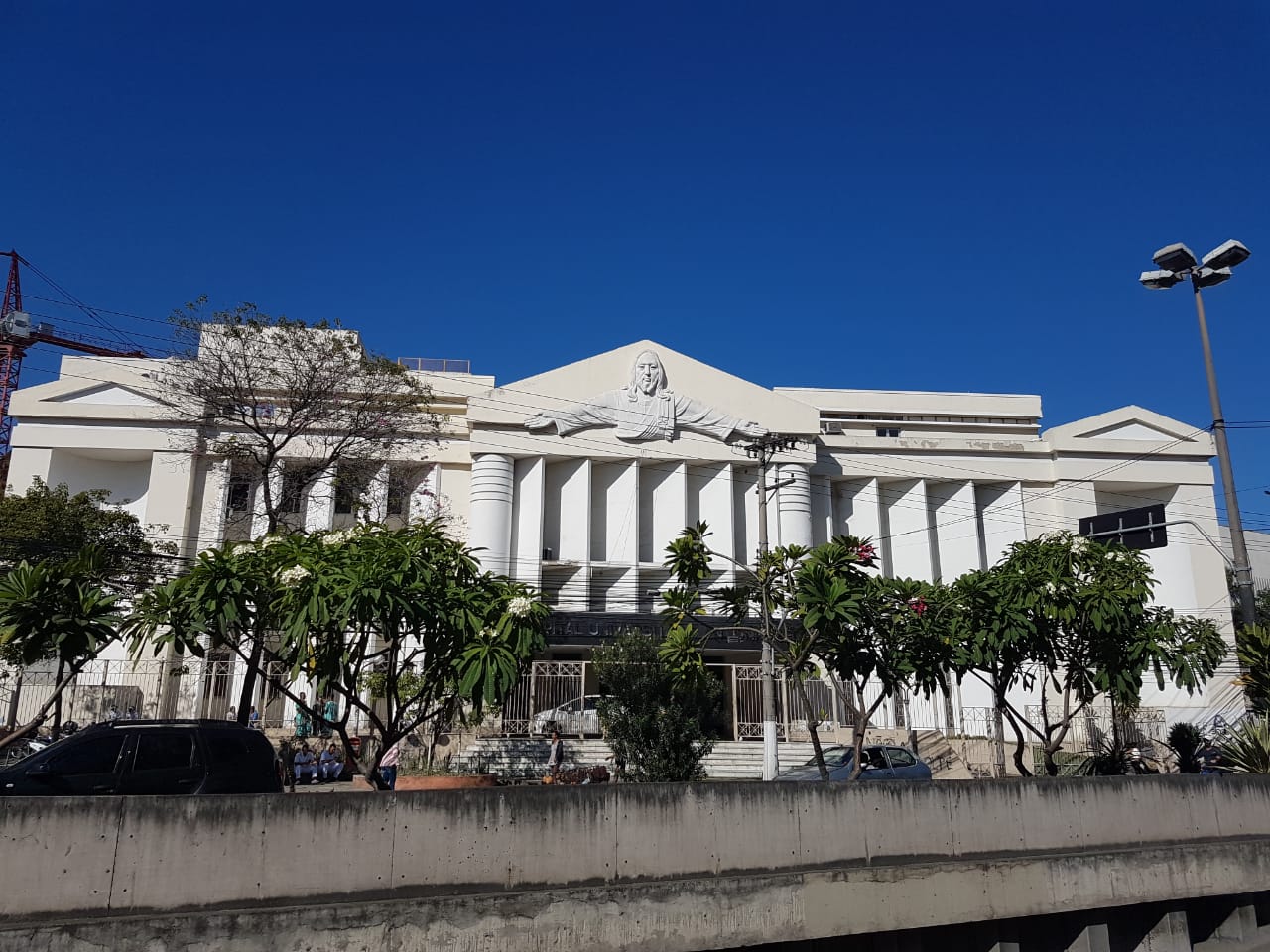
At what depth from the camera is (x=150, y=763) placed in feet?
33.2

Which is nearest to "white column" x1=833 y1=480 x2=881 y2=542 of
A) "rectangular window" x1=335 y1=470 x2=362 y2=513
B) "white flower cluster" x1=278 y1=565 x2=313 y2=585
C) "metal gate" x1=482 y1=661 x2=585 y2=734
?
"metal gate" x1=482 y1=661 x2=585 y2=734

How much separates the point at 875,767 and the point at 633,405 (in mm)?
22243

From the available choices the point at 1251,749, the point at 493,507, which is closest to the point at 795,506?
the point at 493,507

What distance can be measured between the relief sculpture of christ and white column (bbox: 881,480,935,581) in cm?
827

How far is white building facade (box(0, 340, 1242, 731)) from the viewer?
113 ft

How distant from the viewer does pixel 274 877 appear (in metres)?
7.39

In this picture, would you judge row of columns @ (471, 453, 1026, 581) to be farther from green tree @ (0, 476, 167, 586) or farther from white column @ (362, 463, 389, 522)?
green tree @ (0, 476, 167, 586)

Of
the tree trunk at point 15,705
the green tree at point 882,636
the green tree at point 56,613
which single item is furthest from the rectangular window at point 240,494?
the green tree at point 882,636

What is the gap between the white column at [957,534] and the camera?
41.1 metres

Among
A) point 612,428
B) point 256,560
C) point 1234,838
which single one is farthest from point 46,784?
point 612,428

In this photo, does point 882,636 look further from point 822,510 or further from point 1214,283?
point 822,510

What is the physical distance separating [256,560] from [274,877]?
5.02 metres

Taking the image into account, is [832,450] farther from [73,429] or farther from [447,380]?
[73,429]

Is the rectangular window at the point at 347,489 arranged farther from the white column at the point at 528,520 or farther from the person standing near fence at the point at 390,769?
the person standing near fence at the point at 390,769
